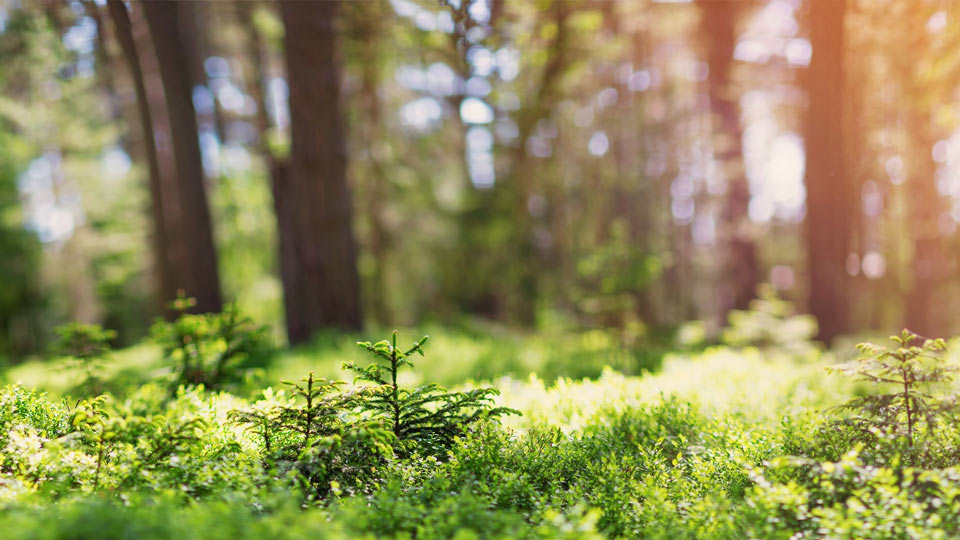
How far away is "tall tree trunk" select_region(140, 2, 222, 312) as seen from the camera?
959cm

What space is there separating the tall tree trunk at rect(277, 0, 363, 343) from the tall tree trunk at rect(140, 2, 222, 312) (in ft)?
4.88

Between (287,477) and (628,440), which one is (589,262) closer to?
(628,440)

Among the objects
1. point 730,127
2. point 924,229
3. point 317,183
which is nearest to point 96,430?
point 317,183

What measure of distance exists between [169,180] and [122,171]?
471 inches

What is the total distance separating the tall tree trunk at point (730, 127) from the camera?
12344 mm

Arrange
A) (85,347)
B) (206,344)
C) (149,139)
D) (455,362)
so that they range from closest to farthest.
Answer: (206,344) → (85,347) → (455,362) → (149,139)

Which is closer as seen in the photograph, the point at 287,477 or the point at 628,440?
the point at 287,477

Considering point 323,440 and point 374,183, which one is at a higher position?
point 374,183

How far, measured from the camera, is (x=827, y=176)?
9.51m

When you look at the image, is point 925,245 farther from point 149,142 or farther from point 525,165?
point 149,142

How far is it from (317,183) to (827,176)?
28.2ft

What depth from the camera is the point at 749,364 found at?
6660mm

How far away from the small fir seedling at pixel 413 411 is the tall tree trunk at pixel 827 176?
8079 millimetres

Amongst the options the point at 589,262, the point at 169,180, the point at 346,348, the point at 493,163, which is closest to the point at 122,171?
the point at 169,180
